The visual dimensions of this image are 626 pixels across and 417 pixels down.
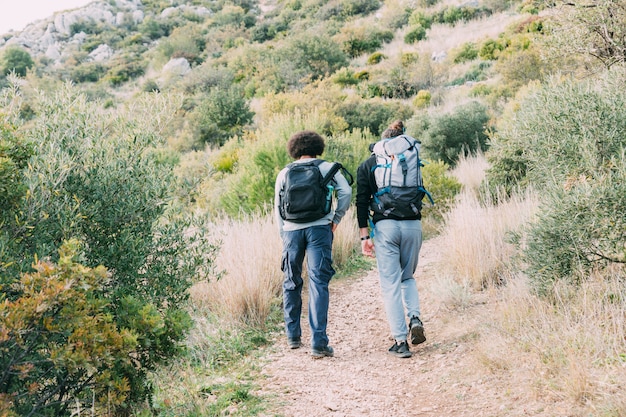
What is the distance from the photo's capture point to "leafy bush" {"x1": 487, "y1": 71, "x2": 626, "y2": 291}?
13.7 feet

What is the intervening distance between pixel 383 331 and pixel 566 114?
294 centimetres

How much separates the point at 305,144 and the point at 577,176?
252 cm

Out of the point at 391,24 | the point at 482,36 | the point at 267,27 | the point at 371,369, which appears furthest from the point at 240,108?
the point at 267,27

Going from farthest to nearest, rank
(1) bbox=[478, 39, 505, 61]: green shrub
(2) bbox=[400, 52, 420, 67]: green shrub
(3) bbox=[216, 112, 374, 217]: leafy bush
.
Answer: (2) bbox=[400, 52, 420, 67]: green shrub, (1) bbox=[478, 39, 505, 61]: green shrub, (3) bbox=[216, 112, 374, 217]: leafy bush

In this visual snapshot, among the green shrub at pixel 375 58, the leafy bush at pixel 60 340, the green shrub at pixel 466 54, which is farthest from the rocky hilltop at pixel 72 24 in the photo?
the leafy bush at pixel 60 340

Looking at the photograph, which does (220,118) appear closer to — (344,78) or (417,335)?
(344,78)

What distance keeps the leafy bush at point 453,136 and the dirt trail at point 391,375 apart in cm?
768

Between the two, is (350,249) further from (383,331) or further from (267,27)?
(267,27)

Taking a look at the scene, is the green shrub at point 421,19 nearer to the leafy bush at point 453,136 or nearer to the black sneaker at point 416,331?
the leafy bush at point 453,136

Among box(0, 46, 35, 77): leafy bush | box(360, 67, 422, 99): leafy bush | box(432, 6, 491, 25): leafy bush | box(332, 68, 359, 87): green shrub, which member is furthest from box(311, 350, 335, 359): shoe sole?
box(0, 46, 35, 77): leafy bush

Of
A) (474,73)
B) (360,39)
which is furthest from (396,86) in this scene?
(360,39)

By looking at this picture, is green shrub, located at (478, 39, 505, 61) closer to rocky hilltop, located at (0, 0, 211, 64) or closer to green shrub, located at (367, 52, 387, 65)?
green shrub, located at (367, 52, 387, 65)

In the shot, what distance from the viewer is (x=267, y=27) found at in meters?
41.4

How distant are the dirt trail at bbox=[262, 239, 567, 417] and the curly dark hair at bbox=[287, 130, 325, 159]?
1900mm
